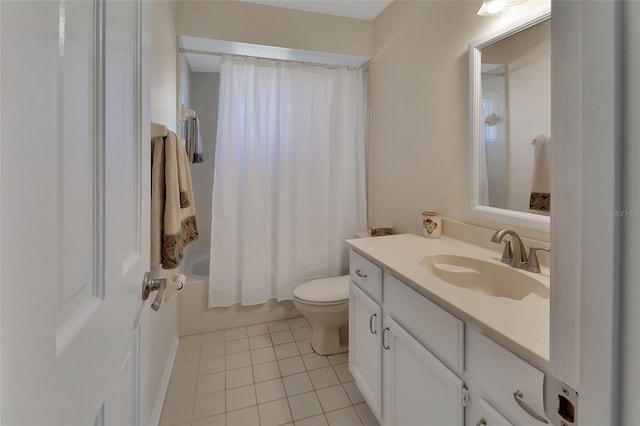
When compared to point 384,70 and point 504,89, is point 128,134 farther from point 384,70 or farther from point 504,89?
point 384,70

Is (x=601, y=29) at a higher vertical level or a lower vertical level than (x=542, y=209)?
higher

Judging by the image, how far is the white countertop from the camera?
655mm

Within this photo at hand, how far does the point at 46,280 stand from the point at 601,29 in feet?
1.99

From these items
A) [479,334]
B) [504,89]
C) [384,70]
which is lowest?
[479,334]

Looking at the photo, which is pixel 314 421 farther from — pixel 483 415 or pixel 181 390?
pixel 483 415

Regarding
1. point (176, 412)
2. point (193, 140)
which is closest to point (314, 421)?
point (176, 412)

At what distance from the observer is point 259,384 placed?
1.76 m

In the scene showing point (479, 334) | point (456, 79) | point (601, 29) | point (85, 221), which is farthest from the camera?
point (456, 79)

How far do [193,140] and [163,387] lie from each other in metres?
1.68

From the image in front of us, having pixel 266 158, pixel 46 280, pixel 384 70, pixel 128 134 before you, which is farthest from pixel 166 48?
pixel 46 280

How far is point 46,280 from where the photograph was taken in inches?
13.0

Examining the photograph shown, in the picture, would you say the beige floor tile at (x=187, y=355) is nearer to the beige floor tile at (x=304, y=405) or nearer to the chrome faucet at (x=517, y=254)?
the beige floor tile at (x=304, y=405)

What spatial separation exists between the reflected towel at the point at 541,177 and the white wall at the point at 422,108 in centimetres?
12

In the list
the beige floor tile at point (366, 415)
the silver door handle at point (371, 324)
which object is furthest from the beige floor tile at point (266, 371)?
the silver door handle at point (371, 324)
